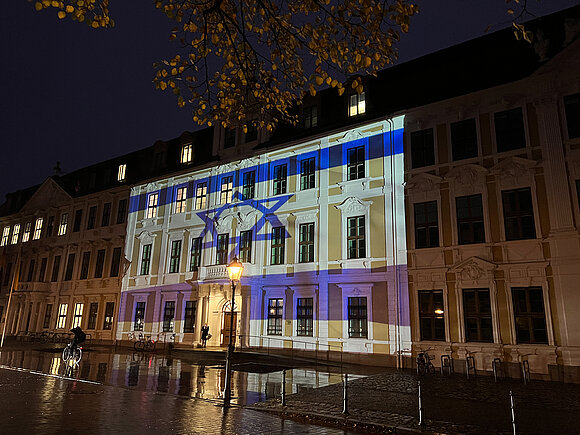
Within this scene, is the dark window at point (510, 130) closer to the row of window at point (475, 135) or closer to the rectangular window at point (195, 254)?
the row of window at point (475, 135)

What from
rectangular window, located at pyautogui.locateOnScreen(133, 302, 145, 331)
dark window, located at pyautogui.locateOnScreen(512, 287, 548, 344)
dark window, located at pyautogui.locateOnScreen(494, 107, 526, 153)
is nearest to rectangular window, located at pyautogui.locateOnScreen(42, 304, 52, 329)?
rectangular window, located at pyautogui.locateOnScreen(133, 302, 145, 331)

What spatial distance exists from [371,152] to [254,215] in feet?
26.4

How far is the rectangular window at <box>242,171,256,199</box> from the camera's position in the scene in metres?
26.5

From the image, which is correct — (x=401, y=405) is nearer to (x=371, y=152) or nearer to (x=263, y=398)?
(x=263, y=398)

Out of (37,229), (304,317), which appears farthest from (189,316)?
(37,229)

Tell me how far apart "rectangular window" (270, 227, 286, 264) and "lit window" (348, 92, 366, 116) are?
25.0 ft

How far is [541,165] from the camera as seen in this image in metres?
17.5

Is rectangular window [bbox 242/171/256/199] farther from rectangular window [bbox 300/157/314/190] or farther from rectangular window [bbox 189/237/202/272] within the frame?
rectangular window [bbox 189/237/202/272]

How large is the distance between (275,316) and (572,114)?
1687 cm

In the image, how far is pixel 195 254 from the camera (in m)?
28.2

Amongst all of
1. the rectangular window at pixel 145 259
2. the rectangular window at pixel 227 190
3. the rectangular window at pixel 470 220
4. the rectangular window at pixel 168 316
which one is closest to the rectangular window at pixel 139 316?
the rectangular window at pixel 168 316

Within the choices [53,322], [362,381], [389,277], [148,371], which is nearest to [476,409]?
[362,381]

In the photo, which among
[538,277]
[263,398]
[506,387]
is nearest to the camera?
[263,398]

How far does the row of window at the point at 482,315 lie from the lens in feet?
54.8
